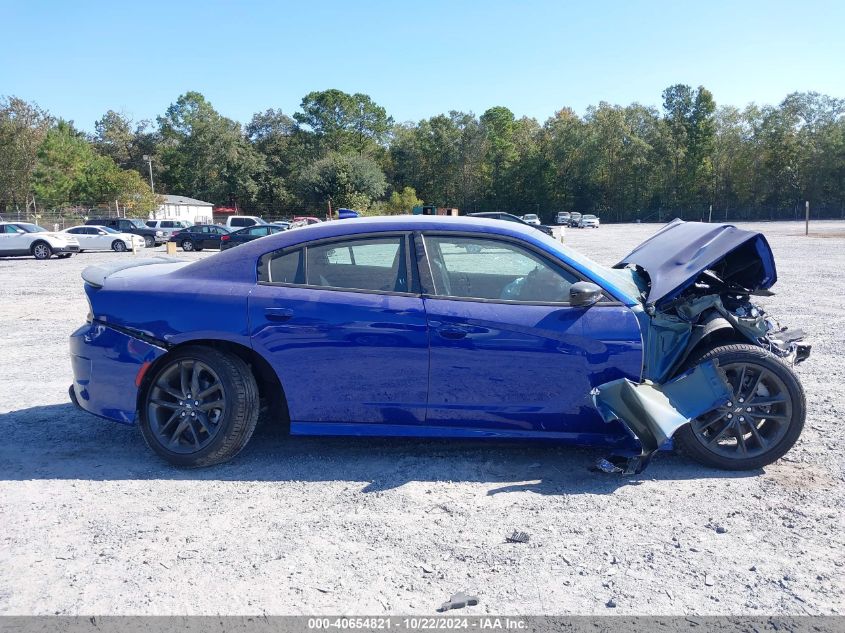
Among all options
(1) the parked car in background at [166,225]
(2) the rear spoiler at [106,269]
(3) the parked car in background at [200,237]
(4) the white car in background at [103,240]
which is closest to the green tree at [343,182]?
(1) the parked car in background at [166,225]

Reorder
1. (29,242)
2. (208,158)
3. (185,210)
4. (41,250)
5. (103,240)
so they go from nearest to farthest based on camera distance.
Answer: (29,242) → (41,250) → (103,240) → (185,210) → (208,158)

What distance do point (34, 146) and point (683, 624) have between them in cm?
7125

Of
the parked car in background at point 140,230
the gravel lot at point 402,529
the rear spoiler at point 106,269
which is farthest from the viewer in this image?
the parked car in background at point 140,230

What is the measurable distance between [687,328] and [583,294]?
0.87 m

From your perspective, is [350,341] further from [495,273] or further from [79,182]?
[79,182]

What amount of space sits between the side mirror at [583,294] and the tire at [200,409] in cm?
208

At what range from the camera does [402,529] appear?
3.23 m

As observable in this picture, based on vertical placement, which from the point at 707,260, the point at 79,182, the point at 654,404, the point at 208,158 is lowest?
the point at 654,404

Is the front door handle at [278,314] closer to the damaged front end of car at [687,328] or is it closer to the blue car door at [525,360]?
the blue car door at [525,360]

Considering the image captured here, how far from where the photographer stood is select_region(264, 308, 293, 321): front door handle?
153 inches

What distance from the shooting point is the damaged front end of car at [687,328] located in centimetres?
368

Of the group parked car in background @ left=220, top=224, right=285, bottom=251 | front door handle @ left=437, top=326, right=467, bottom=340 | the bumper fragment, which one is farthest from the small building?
the bumper fragment

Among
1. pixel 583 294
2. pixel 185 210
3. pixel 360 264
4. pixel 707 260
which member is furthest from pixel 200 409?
pixel 185 210

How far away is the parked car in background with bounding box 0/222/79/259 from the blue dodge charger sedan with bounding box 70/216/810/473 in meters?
24.1
